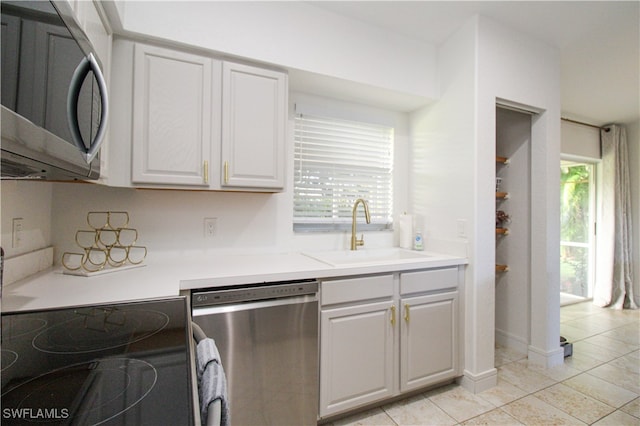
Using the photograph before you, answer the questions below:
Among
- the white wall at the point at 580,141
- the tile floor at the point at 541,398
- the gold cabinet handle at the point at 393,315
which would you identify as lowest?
the tile floor at the point at 541,398

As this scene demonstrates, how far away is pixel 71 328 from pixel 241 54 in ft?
5.24

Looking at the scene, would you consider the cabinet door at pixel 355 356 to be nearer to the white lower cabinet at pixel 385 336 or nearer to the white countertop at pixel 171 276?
the white lower cabinet at pixel 385 336

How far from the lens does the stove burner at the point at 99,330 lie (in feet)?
2.35

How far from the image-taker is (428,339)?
1.90m

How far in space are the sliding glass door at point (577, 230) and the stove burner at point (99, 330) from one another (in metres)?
5.18

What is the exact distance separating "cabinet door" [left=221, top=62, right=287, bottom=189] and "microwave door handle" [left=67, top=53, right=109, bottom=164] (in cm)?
82

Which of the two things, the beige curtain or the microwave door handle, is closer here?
the microwave door handle

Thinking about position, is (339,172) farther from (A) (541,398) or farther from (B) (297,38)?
(A) (541,398)

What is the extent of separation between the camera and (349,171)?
248 cm

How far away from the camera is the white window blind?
231 cm

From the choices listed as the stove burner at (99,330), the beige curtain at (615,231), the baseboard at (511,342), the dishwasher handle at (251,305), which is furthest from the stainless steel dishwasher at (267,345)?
the beige curtain at (615,231)

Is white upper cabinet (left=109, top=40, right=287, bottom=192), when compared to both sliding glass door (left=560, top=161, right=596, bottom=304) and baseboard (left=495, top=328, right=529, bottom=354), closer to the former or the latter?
baseboard (left=495, top=328, right=529, bottom=354)

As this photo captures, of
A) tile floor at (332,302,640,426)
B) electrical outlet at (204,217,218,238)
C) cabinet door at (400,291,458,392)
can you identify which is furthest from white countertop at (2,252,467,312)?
tile floor at (332,302,640,426)

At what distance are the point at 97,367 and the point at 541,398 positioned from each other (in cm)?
252
